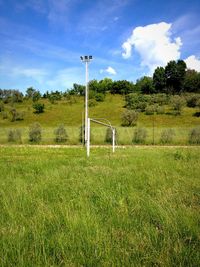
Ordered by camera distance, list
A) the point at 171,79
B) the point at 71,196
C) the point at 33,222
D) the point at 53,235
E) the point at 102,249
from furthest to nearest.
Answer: the point at 171,79 → the point at 71,196 → the point at 33,222 → the point at 53,235 → the point at 102,249

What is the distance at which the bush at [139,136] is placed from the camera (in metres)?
27.0

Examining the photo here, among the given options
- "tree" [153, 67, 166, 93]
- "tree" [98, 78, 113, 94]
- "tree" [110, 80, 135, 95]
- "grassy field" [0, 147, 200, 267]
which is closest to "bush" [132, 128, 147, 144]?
"grassy field" [0, 147, 200, 267]

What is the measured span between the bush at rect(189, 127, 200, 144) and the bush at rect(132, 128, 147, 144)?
401cm

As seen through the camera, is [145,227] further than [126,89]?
No

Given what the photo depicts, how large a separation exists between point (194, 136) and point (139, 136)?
15.6 feet

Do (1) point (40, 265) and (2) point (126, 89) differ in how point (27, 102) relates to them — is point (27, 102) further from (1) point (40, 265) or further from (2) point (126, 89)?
(1) point (40, 265)

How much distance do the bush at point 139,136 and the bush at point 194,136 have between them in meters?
4.01

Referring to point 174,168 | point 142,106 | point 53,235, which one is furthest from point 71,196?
point 142,106

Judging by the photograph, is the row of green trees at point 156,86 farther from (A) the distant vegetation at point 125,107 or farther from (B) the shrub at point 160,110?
(B) the shrub at point 160,110

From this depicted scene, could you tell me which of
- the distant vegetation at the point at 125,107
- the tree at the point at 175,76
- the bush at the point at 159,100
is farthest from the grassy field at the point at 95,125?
the tree at the point at 175,76

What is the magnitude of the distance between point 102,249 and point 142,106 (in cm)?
5230

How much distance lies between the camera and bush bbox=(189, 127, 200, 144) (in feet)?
83.9

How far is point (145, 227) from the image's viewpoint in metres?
3.59

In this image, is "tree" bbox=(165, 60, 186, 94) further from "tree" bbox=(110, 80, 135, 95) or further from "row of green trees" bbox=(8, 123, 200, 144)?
"row of green trees" bbox=(8, 123, 200, 144)
